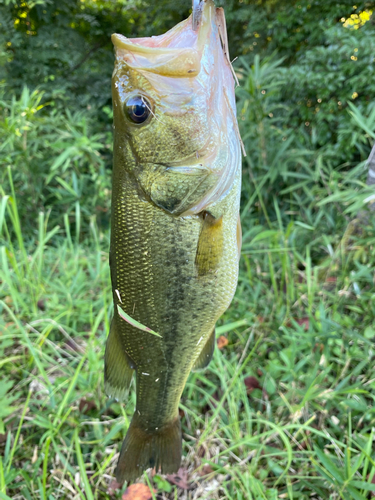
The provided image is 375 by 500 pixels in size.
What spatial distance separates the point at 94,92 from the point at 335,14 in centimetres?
261

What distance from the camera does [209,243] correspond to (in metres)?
0.90

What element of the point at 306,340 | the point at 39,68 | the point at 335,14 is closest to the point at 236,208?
the point at 306,340

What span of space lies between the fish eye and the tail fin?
0.95m

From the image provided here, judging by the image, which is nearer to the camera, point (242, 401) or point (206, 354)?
point (206, 354)

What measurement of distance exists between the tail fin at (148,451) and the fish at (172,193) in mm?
196

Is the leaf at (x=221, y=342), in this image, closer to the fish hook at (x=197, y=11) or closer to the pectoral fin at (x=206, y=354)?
the pectoral fin at (x=206, y=354)

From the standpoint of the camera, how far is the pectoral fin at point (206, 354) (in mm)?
1119

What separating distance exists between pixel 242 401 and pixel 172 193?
1.22m

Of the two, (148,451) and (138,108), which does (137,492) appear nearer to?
(148,451)

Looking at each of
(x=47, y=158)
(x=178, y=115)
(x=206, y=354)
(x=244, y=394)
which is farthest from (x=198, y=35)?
(x=47, y=158)

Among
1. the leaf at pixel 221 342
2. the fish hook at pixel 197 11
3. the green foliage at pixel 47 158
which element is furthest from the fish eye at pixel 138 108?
the green foliage at pixel 47 158

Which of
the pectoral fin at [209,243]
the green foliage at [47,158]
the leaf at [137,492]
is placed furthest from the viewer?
the green foliage at [47,158]

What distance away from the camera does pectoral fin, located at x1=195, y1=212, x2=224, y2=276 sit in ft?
2.94

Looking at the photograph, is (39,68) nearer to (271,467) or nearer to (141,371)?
(141,371)
